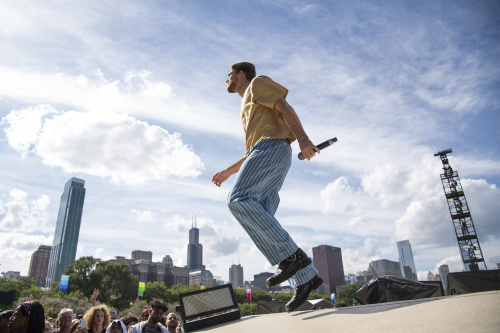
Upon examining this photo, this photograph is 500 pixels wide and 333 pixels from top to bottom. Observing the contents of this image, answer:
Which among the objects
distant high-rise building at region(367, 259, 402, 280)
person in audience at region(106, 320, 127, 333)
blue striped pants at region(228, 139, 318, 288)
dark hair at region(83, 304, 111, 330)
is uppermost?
distant high-rise building at region(367, 259, 402, 280)

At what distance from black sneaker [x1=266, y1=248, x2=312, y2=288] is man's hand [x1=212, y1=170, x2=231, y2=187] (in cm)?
142

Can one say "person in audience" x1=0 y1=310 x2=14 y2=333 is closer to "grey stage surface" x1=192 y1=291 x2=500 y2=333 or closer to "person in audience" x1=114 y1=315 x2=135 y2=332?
"grey stage surface" x1=192 y1=291 x2=500 y2=333

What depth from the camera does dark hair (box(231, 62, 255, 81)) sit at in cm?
349

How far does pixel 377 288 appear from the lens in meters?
8.44

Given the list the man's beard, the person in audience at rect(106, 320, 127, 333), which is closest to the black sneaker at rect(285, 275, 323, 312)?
the man's beard

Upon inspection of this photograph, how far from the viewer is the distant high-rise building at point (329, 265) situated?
A: 138750 millimetres

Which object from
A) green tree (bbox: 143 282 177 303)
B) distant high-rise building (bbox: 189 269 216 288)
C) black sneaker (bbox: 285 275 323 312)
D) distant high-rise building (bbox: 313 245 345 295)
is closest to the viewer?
black sneaker (bbox: 285 275 323 312)

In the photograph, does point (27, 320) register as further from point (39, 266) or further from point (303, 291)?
point (39, 266)

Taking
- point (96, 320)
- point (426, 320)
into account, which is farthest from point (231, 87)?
point (96, 320)

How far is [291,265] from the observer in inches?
97.9

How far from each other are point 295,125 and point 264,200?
0.74 m

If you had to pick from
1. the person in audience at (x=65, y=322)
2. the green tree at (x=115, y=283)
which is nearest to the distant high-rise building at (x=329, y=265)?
the green tree at (x=115, y=283)

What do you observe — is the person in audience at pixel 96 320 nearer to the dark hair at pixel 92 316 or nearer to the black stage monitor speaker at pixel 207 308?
the dark hair at pixel 92 316

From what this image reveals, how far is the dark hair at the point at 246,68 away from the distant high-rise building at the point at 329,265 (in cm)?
14421
